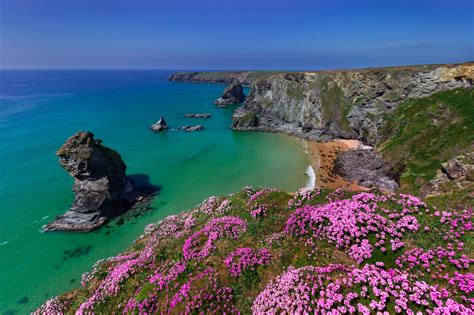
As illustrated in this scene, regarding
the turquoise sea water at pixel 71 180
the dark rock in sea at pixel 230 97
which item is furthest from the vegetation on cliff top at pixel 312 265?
the dark rock in sea at pixel 230 97

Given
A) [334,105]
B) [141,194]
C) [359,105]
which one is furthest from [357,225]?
[334,105]

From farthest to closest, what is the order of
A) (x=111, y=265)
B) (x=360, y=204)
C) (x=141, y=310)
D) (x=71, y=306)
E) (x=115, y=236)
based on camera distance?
(x=115, y=236), (x=111, y=265), (x=71, y=306), (x=360, y=204), (x=141, y=310)

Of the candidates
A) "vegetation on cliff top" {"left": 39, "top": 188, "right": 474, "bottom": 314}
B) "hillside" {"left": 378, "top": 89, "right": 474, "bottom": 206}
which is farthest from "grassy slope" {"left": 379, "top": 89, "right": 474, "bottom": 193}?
"vegetation on cliff top" {"left": 39, "top": 188, "right": 474, "bottom": 314}

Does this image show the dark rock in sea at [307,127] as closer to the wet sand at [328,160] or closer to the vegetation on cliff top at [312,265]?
the wet sand at [328,160]

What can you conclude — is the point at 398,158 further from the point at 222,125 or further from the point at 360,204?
the point at 222,125

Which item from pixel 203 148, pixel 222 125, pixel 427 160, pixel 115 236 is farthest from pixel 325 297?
pixel 222 125

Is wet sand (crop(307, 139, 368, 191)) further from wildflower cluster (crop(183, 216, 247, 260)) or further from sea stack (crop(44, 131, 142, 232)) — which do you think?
sea stack (crop(44, 131, 142, 232))
